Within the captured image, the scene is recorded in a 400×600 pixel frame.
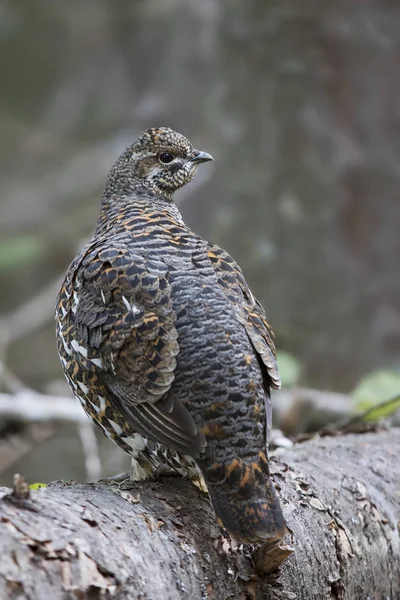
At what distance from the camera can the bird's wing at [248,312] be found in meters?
3.23

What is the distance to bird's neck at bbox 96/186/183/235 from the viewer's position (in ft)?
13.8

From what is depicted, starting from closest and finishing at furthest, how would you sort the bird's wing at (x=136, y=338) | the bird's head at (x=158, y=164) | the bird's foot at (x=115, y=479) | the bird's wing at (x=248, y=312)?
the bird's wing at (x=136, y=338)
the bird's wing at (x=248, y=312)
the bird's foot at (x=115, y=479)
the bird's head at (x=158, y=164)

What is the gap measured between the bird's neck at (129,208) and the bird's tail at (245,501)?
5.30 feet

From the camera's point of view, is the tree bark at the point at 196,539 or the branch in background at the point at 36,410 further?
the branch in background at the point at 36,410

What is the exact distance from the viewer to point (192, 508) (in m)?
3.06

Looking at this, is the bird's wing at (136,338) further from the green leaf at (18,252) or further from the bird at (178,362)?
the green leaf at (18,252)

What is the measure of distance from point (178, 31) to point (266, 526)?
9.34m

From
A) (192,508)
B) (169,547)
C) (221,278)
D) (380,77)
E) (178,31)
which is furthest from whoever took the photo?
(178,31)

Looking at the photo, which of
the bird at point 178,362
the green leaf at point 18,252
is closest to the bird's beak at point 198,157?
the bird at point 178,362

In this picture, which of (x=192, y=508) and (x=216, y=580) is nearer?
(x=216, y=580)

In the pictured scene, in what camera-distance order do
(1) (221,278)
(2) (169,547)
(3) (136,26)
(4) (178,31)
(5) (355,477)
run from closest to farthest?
(2) (169,547) < (1) (221,278) < (5) (355,477) < (4) (178,31) < (3) (136,26)

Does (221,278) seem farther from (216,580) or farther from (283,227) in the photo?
(283,227)

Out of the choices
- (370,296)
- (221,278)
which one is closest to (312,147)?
(370,296)

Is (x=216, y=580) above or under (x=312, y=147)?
under
